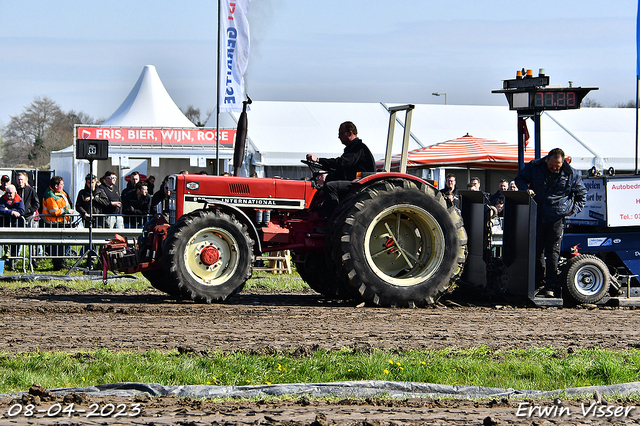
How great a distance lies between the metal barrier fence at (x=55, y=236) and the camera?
43.1 feet

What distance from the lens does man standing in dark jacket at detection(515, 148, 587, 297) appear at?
9047 millimetres

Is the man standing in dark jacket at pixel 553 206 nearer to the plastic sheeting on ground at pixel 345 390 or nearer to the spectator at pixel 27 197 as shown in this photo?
the plastic sheeting on ground at pixel 345 390

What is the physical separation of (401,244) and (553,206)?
1778mm

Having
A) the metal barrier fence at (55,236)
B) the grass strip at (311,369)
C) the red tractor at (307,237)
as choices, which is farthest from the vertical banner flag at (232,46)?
the grass strip at (311,369)

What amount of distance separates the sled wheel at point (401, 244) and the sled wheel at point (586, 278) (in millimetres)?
1320

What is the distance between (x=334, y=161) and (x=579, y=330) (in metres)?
3.24

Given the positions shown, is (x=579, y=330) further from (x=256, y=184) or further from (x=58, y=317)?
(x=58, y=317)

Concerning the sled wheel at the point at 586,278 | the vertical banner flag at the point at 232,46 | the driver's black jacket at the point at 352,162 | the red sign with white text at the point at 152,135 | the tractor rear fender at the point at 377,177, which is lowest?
the sled wheel at the point at 586,278

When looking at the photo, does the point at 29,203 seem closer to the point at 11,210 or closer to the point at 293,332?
the point at 11,210

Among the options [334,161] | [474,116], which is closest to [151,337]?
[334,161]

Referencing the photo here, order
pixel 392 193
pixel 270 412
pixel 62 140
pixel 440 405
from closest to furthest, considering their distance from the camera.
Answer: pixel 270 412, pixel 440 405, pixel 392 193, pixel 62 140

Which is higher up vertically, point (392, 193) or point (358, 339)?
point (392, 193)

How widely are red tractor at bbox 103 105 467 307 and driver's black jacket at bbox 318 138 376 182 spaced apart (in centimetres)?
18

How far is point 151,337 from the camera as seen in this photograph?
21.1 ft
